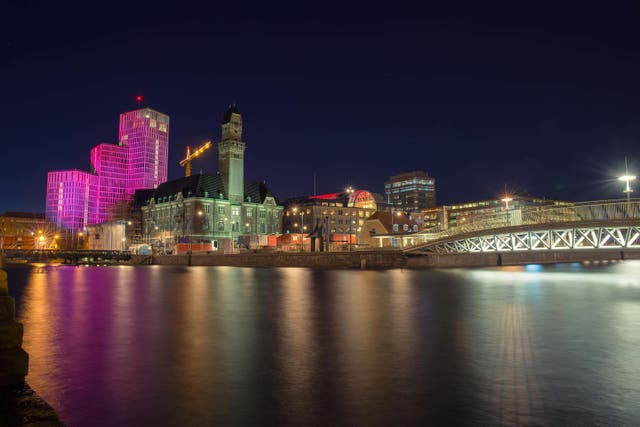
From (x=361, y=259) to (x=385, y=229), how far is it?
81.6 ft

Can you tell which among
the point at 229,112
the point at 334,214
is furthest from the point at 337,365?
the point at 334,214

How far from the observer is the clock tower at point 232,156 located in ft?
441

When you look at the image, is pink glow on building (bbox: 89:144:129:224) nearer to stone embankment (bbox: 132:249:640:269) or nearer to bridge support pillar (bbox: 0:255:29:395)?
stone embankment (bbox: 132:249:640:269)

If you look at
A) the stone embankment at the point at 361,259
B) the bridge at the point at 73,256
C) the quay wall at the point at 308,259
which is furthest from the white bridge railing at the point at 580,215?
the bridge at the point at 73,256

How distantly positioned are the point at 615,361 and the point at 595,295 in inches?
919

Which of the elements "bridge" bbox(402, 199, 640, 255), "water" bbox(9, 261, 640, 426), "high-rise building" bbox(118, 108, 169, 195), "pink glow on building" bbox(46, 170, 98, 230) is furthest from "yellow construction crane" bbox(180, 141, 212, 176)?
"water" bbox(9, 261, 640, 426)

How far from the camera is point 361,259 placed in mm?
75625

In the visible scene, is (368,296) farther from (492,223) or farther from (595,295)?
(492,223)

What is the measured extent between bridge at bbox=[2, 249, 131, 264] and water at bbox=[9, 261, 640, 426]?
99.5 m

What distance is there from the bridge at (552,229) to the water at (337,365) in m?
25.2

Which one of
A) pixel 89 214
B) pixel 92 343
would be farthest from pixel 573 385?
pixel 89 214

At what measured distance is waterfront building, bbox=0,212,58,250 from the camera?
168750 mm

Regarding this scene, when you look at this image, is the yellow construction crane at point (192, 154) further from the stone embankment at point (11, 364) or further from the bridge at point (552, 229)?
the stone embankment at point (11, 364)

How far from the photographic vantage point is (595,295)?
109ft
